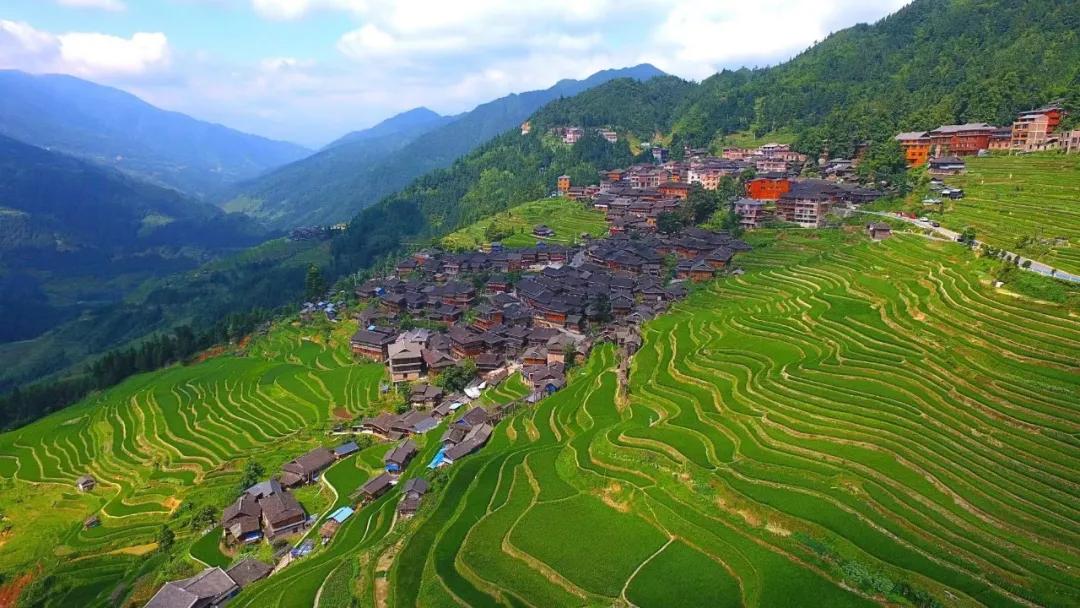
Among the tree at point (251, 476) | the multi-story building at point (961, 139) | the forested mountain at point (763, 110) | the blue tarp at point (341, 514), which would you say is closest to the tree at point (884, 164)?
the multi-story building at point (961, 139)

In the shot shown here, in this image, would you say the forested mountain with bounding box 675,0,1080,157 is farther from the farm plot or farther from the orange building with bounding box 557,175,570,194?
the farm plot

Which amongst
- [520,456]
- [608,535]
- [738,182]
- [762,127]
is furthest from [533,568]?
[762,127]

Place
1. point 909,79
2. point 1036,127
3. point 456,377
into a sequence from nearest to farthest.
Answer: point 456,377 < point 1036,127 < point 909,79

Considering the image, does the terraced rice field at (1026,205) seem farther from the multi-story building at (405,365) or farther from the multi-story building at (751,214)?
the multi-story building at (405,365)

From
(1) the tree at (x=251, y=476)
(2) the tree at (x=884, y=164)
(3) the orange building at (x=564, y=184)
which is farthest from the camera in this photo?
(3) the orange building at (x=564, y=184)

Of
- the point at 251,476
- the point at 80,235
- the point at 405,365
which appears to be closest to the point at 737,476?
the point at 251,476

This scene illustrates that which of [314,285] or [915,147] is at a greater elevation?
[915,147]

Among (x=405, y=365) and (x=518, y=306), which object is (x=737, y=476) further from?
(x=518, y=306)
